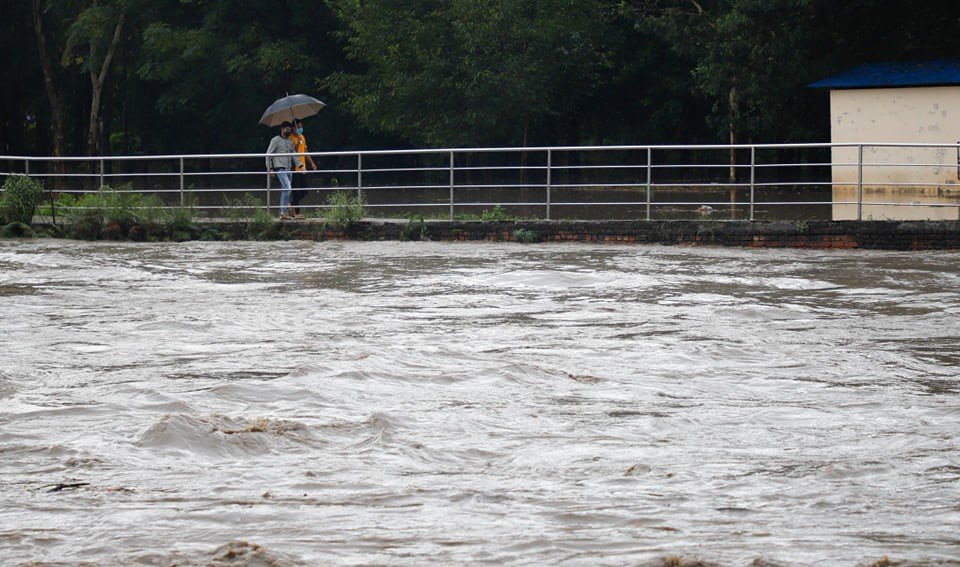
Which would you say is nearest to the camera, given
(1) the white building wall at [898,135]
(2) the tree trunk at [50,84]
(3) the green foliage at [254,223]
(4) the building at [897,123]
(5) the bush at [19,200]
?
(3) the green foliage at [254,223]

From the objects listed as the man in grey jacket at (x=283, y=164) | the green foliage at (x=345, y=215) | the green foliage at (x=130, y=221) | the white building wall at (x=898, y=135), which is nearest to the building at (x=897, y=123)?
the white building wall at (x=898, y=135)

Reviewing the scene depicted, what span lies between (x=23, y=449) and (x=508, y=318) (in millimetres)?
Answer: 5065

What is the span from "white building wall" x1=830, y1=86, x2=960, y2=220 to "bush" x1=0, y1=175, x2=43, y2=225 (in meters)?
14.4

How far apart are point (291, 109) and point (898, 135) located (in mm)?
12964

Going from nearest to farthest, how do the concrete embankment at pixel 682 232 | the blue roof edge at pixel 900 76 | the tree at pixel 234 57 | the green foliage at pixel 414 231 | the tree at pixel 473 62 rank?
the concrete embankment at pixel 682 232 → the green foliage at pixel 414 231 → the blue roof edge at pixel 900 76 → the tree at pixel 473 62 → the tree at pixel 234 57

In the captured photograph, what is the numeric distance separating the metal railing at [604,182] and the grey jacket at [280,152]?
49 centimetres

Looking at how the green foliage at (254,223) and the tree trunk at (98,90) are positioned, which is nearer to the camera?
the green foliage at (254,223)

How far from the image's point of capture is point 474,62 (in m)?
34.6

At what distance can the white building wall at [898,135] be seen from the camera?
25406 millimetres

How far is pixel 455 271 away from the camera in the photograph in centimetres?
1421

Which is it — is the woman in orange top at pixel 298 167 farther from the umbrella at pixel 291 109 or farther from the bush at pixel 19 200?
the bush at pixel 19 200

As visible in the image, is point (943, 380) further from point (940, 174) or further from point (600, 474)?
point (940, 174)

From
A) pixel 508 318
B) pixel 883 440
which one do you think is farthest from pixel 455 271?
pixel 883 440

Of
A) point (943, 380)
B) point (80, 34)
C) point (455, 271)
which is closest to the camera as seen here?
point (943, 380)
